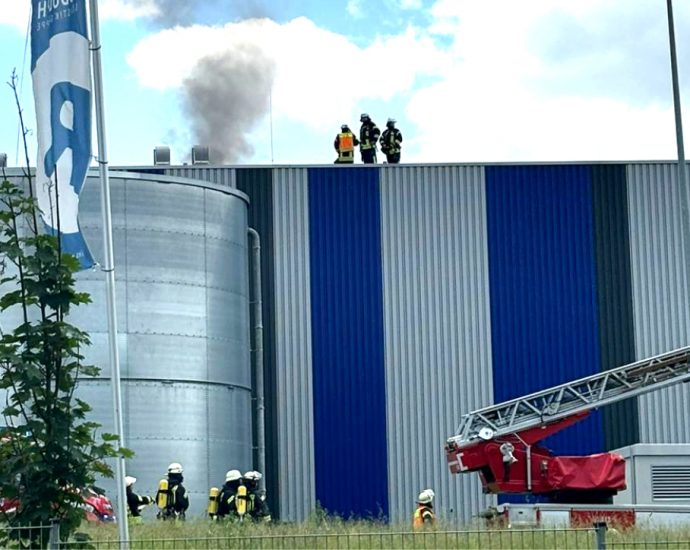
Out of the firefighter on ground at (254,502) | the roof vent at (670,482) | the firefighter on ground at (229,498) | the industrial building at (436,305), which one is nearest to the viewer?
the firefighter on ground at (254,502)

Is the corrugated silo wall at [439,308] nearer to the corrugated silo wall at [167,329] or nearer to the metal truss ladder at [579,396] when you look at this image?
the corrugated silo wall at [167,329]

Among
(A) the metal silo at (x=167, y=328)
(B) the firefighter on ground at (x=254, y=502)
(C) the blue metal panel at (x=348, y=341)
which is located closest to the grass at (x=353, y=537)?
(B) the firefighter on ground at (x=254, y=502)

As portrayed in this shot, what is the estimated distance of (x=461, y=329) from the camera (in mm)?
36219

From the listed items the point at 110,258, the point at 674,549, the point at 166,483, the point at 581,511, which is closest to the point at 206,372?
the point at 166,483

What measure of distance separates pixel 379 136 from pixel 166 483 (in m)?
13.9

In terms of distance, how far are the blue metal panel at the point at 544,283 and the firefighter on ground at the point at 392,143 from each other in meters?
2.56

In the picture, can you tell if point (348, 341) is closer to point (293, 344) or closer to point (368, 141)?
point (293, 344)

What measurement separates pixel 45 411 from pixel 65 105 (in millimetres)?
4011

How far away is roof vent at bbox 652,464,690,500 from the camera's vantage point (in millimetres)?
26266

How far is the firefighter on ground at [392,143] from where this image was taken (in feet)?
125

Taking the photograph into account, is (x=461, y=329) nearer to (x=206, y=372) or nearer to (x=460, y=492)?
(x=460, y=492)

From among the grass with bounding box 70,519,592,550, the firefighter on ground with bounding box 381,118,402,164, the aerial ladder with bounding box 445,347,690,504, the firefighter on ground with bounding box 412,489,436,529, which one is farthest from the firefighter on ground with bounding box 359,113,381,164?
the grass with bounding box 70,519,592,550

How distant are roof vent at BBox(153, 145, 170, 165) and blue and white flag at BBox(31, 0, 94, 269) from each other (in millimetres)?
18264

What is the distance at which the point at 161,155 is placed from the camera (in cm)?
3672
